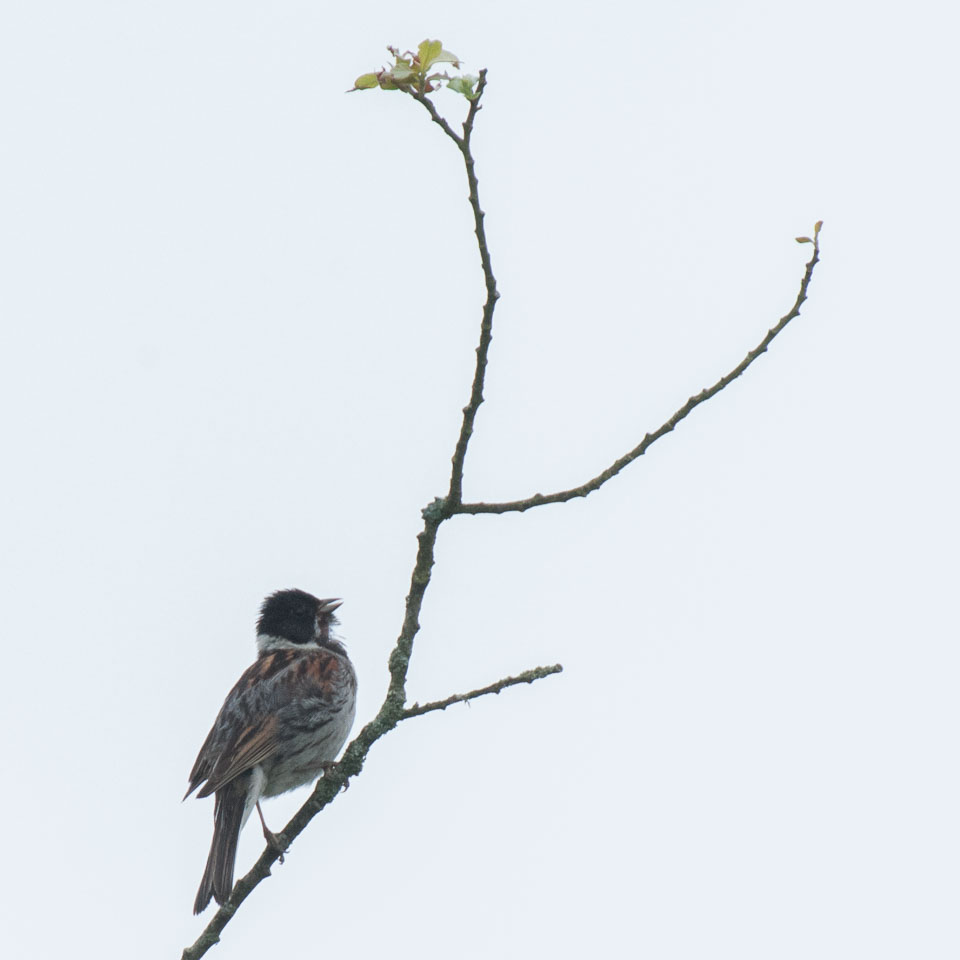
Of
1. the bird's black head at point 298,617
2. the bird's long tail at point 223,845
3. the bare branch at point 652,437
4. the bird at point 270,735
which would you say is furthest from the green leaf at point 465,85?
the bird's black head at point 298,617

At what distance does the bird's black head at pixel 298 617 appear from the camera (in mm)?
9781

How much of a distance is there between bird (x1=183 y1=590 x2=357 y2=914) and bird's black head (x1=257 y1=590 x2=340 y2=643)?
63cm

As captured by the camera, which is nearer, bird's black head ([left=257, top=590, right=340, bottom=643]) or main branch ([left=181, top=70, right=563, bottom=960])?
main branch ([left=181, top=70, right=563, bottom=960])

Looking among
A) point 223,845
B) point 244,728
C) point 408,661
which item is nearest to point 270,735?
point 244,728

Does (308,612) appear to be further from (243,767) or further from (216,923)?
(216,923)

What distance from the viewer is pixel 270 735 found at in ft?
26.8

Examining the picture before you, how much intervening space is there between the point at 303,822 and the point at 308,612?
4.80 meters

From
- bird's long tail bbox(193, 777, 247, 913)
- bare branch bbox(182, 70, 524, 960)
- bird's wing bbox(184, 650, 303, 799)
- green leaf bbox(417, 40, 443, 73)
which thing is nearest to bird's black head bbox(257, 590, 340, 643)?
bird's wing bbox(184, 650, 303, 799)

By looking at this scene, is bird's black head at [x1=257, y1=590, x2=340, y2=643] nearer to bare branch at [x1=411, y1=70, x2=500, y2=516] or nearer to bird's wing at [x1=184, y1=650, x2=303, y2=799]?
bird's wing at [x1=184, y1=650, x2=303, y2=799]

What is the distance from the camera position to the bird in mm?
7934

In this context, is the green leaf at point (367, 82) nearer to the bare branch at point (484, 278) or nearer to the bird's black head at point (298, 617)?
the bare branch at point (484, 278)

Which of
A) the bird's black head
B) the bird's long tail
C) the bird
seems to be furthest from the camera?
the bird's black head

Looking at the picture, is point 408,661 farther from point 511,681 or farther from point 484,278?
point 484,278

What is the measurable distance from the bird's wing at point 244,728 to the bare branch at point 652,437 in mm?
4026
